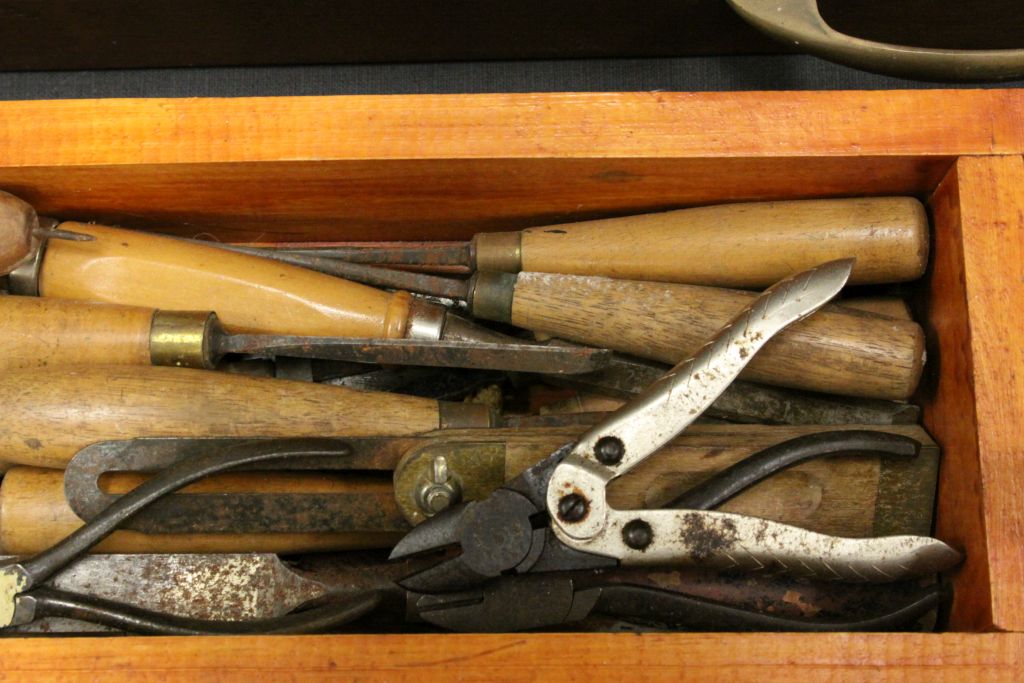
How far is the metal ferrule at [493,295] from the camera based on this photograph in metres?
0.84

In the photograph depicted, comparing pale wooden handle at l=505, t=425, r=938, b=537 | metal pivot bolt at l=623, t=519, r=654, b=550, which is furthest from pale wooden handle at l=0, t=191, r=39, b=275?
metal pivot bolt at l=623, t=519, r=654, b=550

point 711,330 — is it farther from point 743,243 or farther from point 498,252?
point 498,252

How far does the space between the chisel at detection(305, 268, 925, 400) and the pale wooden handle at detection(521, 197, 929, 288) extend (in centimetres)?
2

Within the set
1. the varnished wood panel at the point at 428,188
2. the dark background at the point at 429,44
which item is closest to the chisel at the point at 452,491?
the varnished wood panel at the point at 428,188

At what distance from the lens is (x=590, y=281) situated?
83 cm

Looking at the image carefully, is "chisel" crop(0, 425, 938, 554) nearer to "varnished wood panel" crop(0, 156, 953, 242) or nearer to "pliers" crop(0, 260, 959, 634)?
"pliers" crop(0, 260, 959, 634)

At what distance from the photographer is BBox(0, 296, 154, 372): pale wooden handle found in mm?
800

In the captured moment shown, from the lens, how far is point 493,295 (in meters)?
0.85

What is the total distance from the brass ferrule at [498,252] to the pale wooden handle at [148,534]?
0.23 m

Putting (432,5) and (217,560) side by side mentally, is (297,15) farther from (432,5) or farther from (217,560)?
(217,560)

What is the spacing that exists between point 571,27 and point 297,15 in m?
0.31

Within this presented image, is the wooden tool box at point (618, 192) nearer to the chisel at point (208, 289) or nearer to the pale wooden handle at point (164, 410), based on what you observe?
the chisel at point (208, 289)

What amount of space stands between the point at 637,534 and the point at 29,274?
57 cm

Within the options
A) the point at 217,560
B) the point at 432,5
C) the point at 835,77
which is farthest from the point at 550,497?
the point at 835,77
